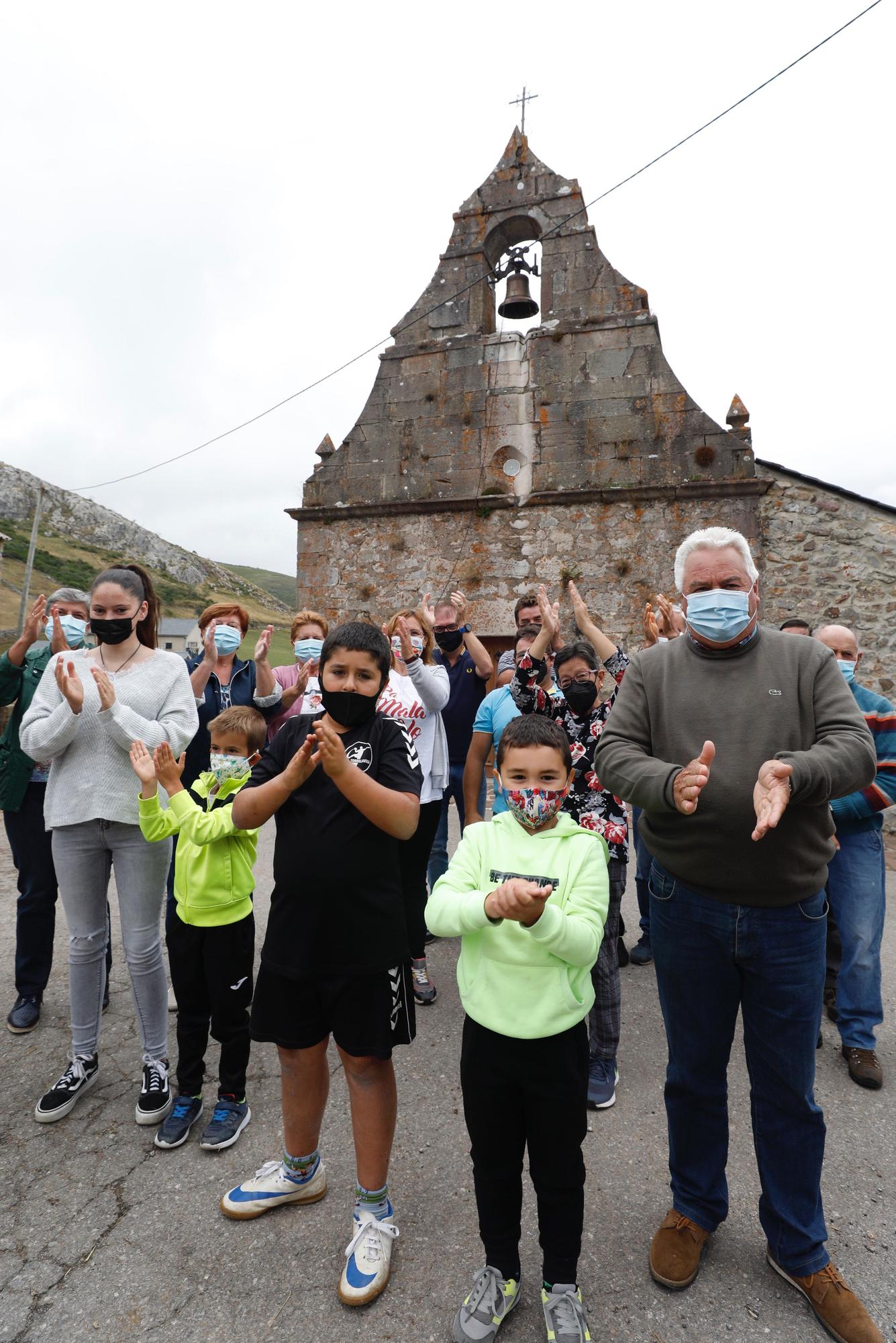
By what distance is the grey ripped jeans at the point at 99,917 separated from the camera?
2812mm

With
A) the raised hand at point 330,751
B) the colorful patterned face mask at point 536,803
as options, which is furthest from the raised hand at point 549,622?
the raised hand at point 330,751

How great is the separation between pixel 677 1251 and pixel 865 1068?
162cm

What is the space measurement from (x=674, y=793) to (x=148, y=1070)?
2424 millimetres

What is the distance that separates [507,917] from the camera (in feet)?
5.41

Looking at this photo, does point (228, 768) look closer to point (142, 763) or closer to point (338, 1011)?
point (142, 763)

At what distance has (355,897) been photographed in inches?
80.8

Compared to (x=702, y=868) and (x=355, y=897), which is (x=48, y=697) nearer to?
(x=355, y=897)

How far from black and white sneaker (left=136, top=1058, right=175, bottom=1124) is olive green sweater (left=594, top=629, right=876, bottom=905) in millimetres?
2211

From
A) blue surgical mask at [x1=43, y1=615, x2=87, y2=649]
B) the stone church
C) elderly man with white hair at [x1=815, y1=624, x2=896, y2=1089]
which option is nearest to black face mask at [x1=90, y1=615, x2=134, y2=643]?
blue surgical mask at [x1=43, y1=615, x2=87, y2=649]

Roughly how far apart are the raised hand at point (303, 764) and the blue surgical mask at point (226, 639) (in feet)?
6.62

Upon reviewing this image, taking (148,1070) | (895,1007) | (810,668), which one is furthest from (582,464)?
(148,1070)

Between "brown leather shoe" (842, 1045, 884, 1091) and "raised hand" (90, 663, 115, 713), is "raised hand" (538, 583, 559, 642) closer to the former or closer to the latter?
"raised hand" (90, 663, 115, 713)

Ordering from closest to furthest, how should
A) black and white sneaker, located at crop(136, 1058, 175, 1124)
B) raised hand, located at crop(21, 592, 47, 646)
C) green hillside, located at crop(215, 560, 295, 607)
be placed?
black and white sneaker, located at crop(136, 1058, 175, 1124)
raised hand, located at crop(21, 592, 47, 646)
green hillside, located at crop(215, 560, 295, 607)

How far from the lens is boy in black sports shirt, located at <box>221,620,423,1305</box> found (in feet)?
6.72
